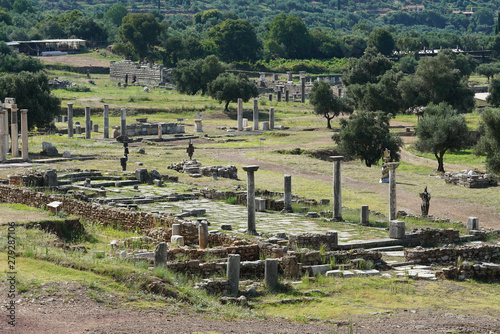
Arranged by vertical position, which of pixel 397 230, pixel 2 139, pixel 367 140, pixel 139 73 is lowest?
pixel 397 230

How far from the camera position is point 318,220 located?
108ft

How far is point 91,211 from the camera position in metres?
32.1

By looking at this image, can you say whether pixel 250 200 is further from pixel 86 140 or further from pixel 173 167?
pixel 86 140

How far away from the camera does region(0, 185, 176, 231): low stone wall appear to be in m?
29.8

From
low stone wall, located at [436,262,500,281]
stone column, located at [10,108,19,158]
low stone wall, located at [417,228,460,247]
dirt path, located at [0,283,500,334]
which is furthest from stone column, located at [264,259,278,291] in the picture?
stone column, located at [10,108,19,158]

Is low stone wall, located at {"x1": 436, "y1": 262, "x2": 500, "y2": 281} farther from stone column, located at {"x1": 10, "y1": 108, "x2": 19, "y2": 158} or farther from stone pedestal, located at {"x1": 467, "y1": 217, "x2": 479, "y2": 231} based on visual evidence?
stone column, located at {"x1": 10, "y1": 108, "x2": 19, "y2": 158}

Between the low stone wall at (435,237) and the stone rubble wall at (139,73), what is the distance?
→ 268ft

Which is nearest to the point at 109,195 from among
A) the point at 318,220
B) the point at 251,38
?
the point at 318,220

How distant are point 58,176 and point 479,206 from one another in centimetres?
1813

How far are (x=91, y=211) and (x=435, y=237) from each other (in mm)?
11522

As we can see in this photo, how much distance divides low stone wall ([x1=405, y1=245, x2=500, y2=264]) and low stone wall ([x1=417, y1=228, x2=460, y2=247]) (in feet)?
7.02

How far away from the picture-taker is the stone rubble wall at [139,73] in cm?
10975

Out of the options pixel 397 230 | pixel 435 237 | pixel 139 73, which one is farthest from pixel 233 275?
pixel 139 73

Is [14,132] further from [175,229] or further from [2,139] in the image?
[175,229]
